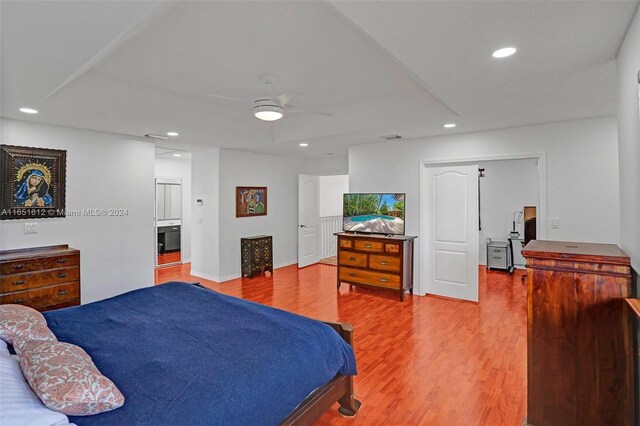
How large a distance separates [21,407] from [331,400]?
61.3 inches

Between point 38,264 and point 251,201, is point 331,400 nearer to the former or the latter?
point 38,264

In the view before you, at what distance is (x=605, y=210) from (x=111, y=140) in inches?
251

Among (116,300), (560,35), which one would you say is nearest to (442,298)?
(560,35)

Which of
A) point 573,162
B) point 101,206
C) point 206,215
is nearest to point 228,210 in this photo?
point 206,215

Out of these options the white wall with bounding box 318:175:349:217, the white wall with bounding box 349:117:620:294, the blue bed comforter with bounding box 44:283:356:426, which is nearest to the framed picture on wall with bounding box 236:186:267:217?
the white wall with bounding box 318:175:349:217

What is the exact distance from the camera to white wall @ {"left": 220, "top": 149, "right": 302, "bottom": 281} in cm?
602

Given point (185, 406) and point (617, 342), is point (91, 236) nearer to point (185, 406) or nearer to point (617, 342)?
point (185, 406)

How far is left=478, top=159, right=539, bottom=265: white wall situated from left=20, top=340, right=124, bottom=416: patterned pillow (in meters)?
6.92

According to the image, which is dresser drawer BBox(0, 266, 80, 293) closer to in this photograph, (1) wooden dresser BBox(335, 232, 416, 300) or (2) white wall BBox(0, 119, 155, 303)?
(2) white wall BBox(0, 119, 155, 303)

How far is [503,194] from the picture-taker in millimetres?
6867

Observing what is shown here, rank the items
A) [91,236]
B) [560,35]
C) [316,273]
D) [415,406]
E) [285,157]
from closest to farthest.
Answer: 1. [560,35]
2. [415,406]
3. [91,236]
4. [316,273]
5. [285,157]

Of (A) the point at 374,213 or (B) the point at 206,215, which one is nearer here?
(A) the point at 374,213

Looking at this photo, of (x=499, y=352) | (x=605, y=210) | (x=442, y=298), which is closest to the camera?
(x=499, y=352)

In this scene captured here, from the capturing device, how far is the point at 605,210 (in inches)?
147
